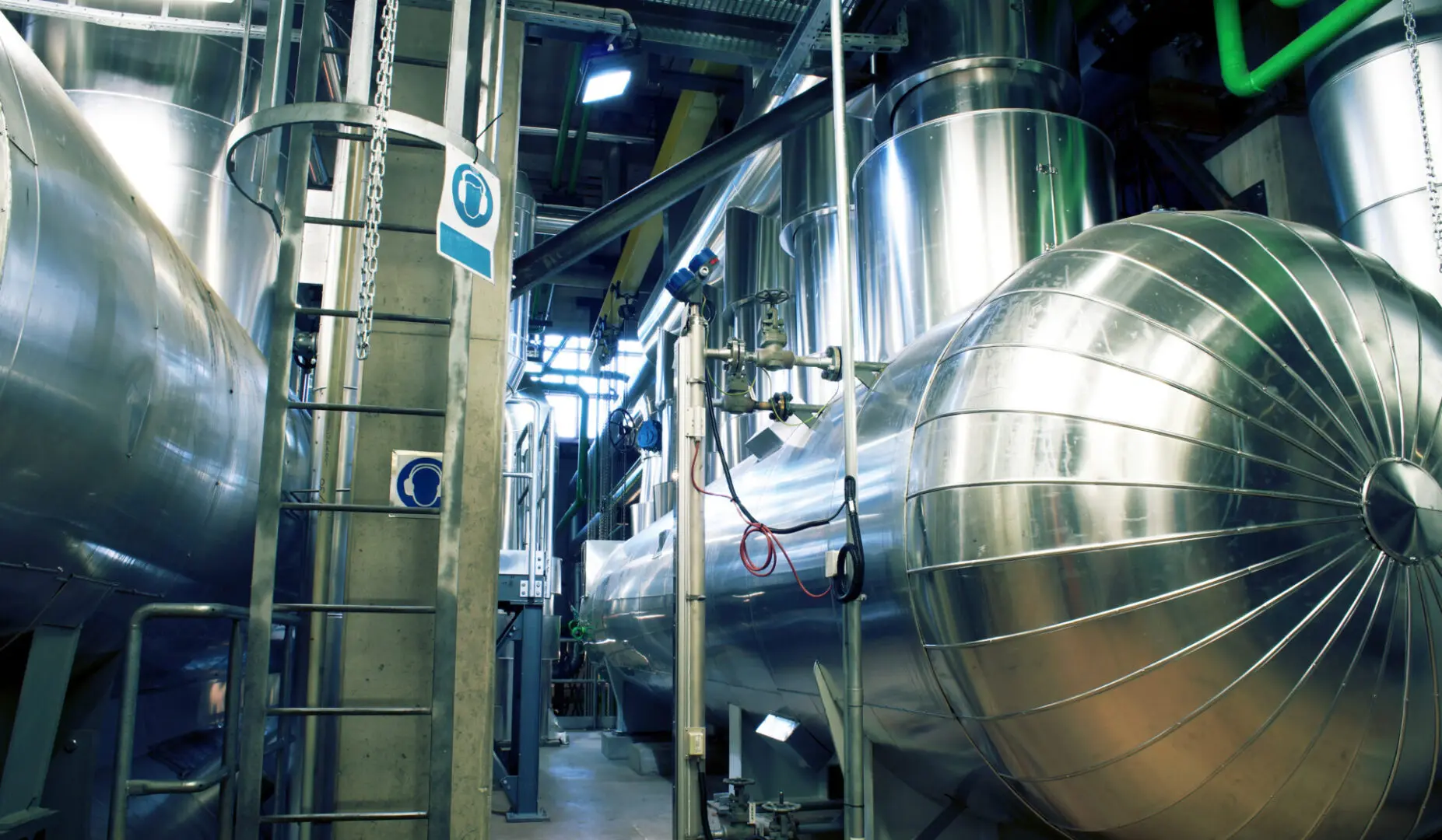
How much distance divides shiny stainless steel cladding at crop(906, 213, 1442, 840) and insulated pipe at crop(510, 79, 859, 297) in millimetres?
2921

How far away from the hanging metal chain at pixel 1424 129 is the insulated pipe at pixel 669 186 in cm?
235

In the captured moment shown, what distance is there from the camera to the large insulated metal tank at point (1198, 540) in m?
2.11

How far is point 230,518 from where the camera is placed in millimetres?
3400

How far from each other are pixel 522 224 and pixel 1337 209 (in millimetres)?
5770

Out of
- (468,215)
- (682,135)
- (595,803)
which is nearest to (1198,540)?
(468,215)

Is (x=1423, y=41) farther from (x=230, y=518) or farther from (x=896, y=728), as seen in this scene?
(x=230, y=518)

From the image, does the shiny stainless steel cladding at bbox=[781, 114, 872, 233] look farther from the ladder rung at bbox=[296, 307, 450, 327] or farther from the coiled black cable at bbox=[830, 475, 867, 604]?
the coiled black cable at bbox=[830, 475, 867, 604]

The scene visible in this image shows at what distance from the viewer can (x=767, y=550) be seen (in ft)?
Result: 12.5

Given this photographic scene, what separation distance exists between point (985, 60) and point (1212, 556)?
2739 mm

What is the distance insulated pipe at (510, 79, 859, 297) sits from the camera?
5.00 m

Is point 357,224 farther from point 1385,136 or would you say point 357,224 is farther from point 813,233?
point 1385,136

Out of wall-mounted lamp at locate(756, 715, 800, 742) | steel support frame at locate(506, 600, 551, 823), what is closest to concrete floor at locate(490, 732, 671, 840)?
steel support frame at locate(506, 600, 551, 823)

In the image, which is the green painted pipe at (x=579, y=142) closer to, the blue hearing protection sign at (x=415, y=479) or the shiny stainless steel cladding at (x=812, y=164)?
the shiny stainless steel cladding at (x=812, y=164)

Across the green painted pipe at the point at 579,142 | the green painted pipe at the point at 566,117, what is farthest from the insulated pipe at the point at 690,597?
the green painted pipe at the point at 579,142
